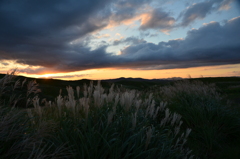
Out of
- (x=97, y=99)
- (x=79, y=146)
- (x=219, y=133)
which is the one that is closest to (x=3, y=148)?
(x=79, y=146)

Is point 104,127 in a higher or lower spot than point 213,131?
higher

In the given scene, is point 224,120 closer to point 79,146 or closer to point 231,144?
point 231,144

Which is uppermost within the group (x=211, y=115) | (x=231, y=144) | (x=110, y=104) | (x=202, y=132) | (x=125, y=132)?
(x=110, y=104)

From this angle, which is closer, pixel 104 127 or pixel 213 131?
pixel 104 127

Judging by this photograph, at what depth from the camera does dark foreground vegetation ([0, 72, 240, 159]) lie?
88.5 inches

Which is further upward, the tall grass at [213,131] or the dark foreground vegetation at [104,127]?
the dark foreground vegetation at [104,127]

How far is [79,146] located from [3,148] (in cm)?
102

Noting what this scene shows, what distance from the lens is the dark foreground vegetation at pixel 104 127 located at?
2.25m

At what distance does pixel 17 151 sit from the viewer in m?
1.93

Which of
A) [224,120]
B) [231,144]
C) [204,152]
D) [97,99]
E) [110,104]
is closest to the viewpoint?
[97,99]

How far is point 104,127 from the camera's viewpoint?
3084 millimetres

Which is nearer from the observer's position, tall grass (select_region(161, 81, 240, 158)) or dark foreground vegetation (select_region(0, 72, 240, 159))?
dark foreground vegetation (select_region(0, 72, 240, 159))

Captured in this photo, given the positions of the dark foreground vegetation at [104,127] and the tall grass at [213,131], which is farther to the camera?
the tall grass at [213,131]

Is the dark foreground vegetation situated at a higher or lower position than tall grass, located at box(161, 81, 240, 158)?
higher
